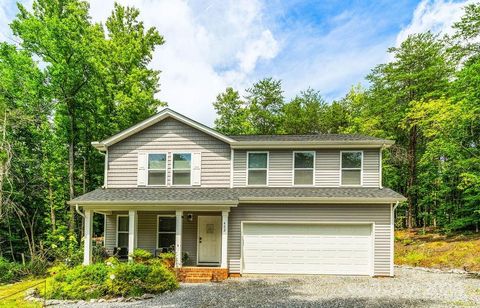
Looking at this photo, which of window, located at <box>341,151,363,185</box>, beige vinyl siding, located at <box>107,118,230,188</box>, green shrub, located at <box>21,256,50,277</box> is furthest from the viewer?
beige vinyl siding, located at <box>107,118,230,188</box>

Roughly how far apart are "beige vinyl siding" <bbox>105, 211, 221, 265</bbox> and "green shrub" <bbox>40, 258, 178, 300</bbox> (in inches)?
148

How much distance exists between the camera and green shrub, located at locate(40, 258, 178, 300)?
31.0ft

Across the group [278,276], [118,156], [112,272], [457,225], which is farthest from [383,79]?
[112,272]

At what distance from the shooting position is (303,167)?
14.1 metres

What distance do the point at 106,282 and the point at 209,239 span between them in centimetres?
533

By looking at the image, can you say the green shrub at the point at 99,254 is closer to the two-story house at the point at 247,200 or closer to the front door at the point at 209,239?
the two-story house at the point at 247,200

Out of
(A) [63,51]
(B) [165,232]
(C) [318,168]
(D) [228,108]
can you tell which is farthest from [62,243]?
(D) [228,108]

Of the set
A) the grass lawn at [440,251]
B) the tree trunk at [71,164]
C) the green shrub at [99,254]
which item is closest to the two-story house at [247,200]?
the green shrub at [99,254]

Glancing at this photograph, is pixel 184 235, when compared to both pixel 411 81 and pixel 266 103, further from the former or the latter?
pixel 266 103

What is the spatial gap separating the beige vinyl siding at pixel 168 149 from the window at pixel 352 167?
16.3ft

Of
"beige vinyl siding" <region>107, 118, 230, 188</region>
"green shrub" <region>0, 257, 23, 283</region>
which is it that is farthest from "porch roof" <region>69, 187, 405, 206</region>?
"green shrub" <region>0, 257, 23, 283</region>

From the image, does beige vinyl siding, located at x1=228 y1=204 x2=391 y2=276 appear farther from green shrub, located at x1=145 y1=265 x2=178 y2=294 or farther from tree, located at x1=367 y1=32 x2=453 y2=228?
tree, located at x1=367 y1=32 x2=453 y2=228

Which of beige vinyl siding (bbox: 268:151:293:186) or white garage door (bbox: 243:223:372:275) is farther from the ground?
beige vinyl siding (bbox: 268:151:293:186)

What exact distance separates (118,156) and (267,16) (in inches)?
362
